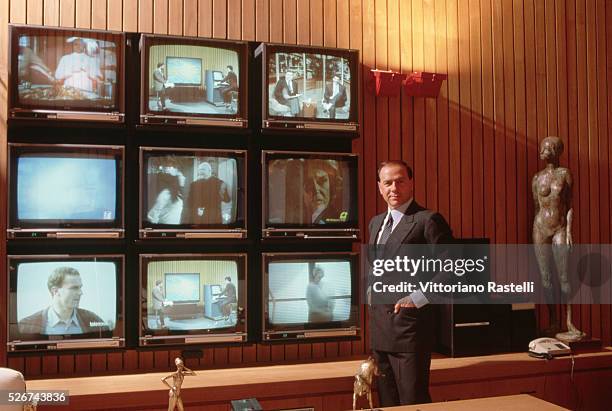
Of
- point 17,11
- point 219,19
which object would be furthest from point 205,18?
point 17,11

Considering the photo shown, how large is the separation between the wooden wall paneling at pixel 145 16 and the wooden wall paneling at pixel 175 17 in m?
0.11

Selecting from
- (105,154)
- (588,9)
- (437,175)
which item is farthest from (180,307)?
(588,9)

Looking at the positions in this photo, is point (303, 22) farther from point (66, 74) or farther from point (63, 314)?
point (63, 314)

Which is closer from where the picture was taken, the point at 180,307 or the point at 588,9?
the point at 180,307

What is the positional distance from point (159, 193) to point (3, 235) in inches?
33.9

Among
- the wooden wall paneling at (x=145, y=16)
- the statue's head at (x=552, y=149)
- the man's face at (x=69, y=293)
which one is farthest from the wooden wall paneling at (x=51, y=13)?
the statue's head at (x=552, y=149)

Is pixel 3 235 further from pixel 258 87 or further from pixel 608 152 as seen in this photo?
pixel 608 152

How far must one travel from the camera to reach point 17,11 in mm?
3539

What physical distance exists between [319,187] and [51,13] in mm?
1761

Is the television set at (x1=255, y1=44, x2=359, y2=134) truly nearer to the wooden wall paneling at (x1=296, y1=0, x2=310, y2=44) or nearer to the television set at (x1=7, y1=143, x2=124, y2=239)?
the wooden wall paneling at (x1=296, y1=0, x2=310, y2=44)

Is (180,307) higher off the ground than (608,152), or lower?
lower

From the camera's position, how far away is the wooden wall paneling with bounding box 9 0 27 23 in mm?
3531

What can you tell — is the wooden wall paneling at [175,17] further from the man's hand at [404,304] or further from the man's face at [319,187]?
the man's hand at [404,304]

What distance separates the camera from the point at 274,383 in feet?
10.9
